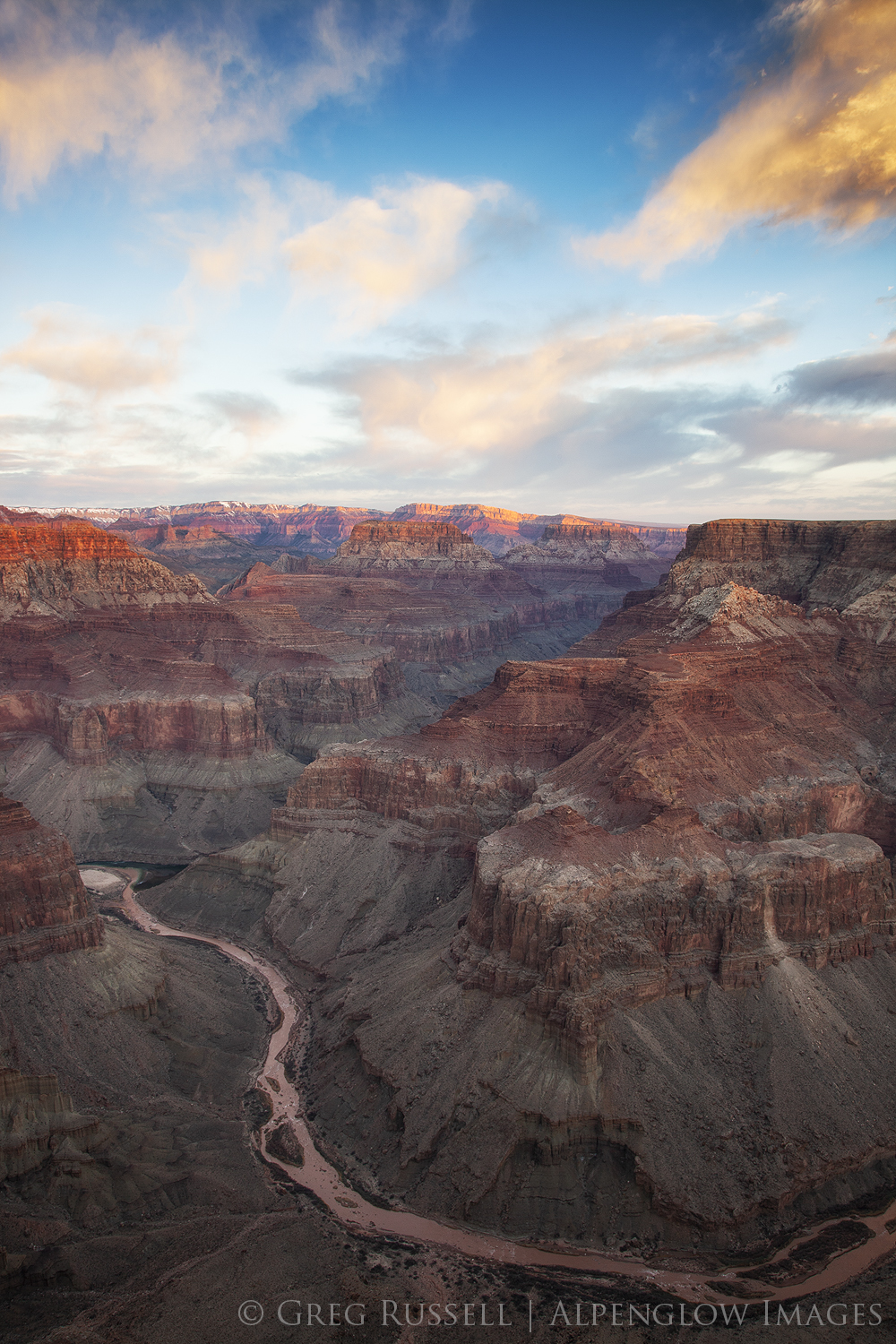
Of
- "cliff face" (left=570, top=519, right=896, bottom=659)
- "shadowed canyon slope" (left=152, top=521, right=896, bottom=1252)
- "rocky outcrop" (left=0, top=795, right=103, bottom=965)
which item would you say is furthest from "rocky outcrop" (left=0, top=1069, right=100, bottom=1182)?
"cliff face" (left=570, top=519, right=896, bottom=659)

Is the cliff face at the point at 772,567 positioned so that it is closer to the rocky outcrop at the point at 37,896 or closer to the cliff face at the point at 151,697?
the cliff face at the point at 151,697

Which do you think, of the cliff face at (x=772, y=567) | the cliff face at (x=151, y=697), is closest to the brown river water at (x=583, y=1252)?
the cliff face at (x=772, y=567)

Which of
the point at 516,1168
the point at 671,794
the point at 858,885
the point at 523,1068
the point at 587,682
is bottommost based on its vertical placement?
the point at 516,1168

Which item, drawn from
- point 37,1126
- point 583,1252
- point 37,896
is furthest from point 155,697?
point 583,1252

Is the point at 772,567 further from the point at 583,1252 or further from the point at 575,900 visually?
the point at 583,1252

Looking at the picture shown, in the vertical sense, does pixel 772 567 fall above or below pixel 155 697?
above

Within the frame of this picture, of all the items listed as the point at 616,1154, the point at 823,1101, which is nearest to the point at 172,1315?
the point at 616,1154

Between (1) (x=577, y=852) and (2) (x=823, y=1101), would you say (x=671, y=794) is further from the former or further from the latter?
(2) (x=823, y=1101)

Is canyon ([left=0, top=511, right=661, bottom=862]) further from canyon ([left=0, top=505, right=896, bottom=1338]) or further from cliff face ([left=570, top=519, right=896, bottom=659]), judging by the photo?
cliff face ([left=570, top=519, right=896, bottom=659])
